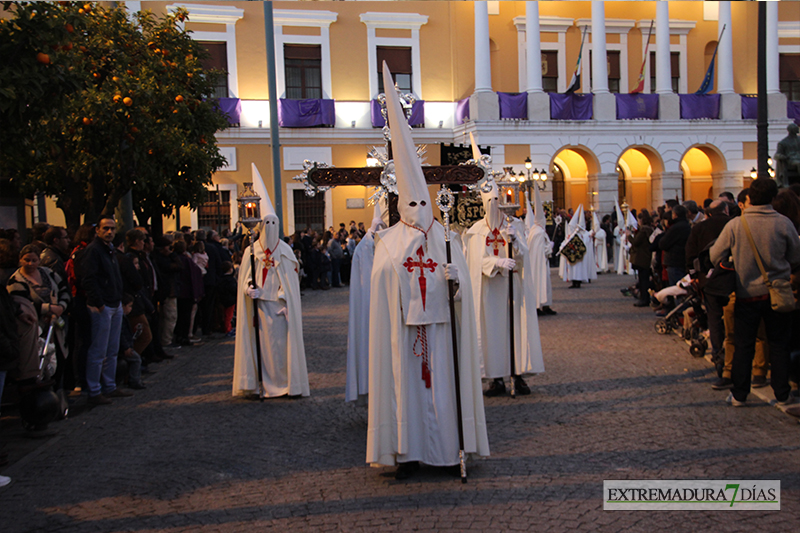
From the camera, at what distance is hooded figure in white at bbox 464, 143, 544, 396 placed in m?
8.05

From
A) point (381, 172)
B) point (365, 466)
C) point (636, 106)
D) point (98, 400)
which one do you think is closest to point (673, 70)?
point (636, 106)

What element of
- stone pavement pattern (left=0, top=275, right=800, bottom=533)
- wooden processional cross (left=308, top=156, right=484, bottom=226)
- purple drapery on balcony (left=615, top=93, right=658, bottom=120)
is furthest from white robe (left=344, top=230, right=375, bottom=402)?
purple drapery on balcony (left=615, top=93, right=658, bottom=120)

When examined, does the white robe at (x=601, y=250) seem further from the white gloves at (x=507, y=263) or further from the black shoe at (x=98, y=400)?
the black shoe at (x=98, y=400)

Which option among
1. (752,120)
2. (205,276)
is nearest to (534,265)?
(205,276)

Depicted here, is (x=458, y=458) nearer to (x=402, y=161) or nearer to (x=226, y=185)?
(x=402, y=161)

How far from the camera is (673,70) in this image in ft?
110

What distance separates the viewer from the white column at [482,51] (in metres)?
29.6

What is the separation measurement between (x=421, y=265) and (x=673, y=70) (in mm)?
31956

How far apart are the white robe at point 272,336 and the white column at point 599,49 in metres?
24.9

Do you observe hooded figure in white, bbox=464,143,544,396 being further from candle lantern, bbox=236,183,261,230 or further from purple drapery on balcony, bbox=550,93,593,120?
purple drapery on balcony, bbox=550,93,593,120

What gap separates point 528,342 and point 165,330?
6.55 meters

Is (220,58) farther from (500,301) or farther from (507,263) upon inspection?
(507,263)

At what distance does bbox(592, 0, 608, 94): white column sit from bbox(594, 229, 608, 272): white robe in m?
8.38

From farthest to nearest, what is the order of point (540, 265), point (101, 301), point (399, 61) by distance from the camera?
point (399, 61) → point (540, 265) → point (101, 301)
